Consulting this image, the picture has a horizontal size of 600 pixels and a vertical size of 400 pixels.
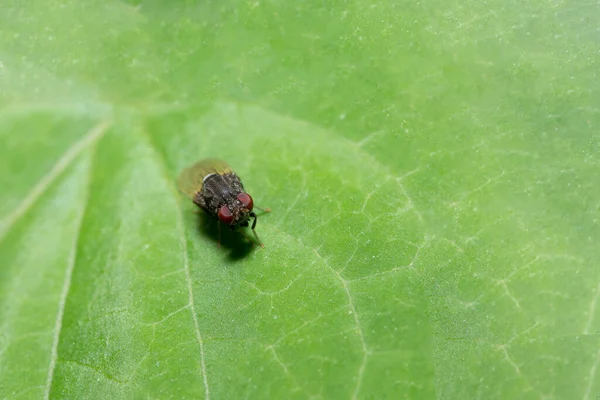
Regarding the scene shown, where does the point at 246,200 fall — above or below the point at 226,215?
above

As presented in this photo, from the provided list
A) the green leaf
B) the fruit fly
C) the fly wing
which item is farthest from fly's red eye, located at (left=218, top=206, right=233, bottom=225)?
the fly wing

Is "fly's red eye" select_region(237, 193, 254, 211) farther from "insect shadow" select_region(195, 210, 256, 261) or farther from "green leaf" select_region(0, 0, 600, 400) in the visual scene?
"insect shadow" select_region(195, 210, 256, 261)

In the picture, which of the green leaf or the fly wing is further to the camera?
the fly wing

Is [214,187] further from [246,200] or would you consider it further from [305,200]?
[305,200]

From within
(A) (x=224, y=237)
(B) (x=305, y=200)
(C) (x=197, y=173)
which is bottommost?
(A) (x=224, y=237)

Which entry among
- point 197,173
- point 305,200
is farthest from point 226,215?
point 305,200
